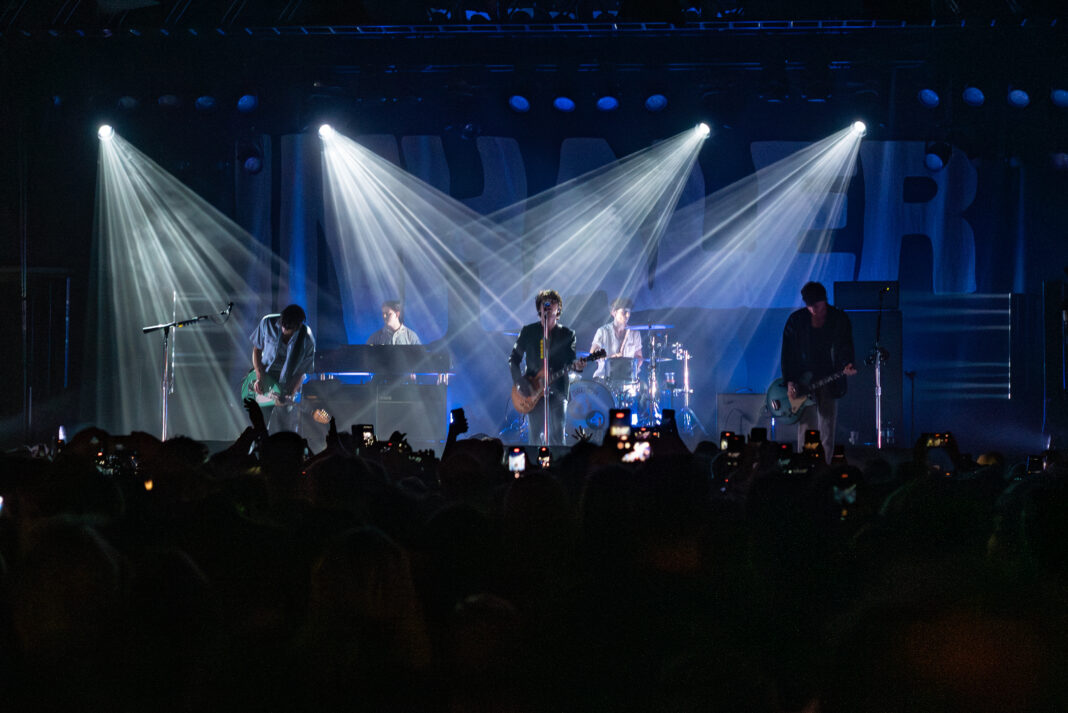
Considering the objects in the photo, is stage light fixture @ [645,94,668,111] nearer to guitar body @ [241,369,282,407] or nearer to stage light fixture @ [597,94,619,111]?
stage light fixture @ [597,94,619,111]

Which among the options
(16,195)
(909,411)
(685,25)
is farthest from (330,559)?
(16,195)

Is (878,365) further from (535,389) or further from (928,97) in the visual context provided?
(535,389)

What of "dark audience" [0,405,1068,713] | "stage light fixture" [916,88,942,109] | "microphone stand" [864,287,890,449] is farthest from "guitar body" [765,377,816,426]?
"dark audience" [0,405,1068,713]

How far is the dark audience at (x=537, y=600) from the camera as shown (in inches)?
60.6

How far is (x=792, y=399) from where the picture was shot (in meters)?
8.66

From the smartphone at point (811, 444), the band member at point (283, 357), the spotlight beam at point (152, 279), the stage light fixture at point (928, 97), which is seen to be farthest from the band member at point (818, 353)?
the spotlight beam at point (152, 279)

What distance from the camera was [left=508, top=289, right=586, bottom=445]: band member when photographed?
8.65 metres

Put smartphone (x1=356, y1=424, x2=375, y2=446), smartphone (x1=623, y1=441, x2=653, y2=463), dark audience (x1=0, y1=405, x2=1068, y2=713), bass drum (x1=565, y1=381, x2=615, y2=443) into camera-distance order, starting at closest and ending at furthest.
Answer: dark audience (x1=0, y1=405, x2=1068, y2=713), smartphone (x1=623, y1=441, x2=653, y2=463), smartphone (x1=356, y1=424, x2=375, y2=446), bass drum (x1=565, y1=381, x2=615, y2=443)

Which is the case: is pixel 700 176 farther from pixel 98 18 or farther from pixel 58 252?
pixel 58 252

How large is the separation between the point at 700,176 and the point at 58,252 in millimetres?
8127

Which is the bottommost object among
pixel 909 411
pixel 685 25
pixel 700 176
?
pixel 909 411

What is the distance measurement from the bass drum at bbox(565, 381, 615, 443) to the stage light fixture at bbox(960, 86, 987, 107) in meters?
5.39

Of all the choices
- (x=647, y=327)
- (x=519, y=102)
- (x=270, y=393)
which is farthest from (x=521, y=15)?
(x=270, y=393)

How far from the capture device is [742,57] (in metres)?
11.2
